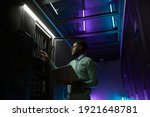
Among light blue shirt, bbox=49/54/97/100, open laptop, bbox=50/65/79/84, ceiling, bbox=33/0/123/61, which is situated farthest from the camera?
ceiling, bbox=33/0/123/61

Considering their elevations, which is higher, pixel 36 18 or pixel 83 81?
pixel 36 18

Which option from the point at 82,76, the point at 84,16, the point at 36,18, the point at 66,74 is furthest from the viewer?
the point at 84,16

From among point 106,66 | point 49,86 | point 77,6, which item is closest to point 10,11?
point 77,6

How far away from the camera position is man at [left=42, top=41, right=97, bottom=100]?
5.32 ft

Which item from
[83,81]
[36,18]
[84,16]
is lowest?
[83,81]

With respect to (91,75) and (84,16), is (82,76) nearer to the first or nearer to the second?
(91,75)

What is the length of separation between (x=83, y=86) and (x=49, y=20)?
1.48 m

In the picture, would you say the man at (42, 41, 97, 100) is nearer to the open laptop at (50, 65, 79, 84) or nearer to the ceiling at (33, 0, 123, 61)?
the open laptop at (50, 65, 79, 84)

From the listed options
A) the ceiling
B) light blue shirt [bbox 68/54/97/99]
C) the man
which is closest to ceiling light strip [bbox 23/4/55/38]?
the ceiling

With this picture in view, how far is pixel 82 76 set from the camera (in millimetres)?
1761

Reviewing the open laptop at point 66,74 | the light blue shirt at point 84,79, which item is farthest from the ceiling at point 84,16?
the open laptop at point 66,74

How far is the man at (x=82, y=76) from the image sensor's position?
162 cm

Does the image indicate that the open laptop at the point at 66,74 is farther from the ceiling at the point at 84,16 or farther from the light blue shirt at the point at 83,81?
the ceiling at the point at 84,16

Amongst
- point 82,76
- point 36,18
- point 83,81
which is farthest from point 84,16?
Result: point 83,81
